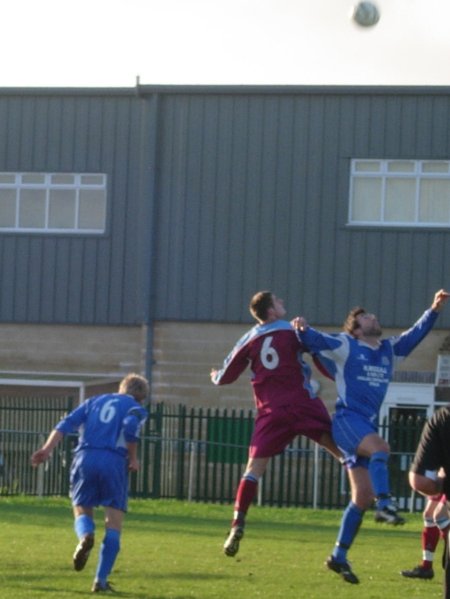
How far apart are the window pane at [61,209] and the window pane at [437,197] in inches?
314

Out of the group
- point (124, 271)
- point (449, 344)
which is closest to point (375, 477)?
point (449, 344)

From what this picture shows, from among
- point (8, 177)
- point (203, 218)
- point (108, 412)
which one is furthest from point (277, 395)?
point (8, 177)

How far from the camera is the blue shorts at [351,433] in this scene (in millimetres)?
13094

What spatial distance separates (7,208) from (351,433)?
24.9 meters

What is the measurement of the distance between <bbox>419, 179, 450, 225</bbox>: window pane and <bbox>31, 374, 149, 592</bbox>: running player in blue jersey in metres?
22.8

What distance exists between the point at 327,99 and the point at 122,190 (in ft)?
16.7

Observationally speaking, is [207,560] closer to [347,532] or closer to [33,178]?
[347,532]

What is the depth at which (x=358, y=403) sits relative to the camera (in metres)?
13.2

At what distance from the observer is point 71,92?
3616 cm

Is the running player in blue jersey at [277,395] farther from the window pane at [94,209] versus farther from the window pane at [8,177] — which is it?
the window pane at [8,177]

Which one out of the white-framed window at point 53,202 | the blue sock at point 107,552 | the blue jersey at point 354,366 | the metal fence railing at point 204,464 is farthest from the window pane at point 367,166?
the blue sock at point 107,552

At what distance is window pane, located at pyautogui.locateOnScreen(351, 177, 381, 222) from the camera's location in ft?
115

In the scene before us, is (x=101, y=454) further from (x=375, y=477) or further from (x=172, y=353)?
(x=172, y=353)

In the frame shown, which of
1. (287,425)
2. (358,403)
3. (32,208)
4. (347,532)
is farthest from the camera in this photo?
(32,208)
